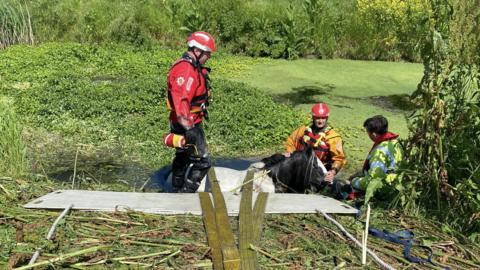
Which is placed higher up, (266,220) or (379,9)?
(379,9)

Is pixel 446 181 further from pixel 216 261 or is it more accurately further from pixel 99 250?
pixel 99 250

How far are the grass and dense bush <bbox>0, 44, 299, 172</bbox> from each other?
35.4 inches

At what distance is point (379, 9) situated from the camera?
549 inches

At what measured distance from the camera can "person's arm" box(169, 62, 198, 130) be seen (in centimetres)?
527

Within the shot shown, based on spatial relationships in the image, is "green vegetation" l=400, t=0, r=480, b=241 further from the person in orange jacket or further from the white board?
the person in orange jacket

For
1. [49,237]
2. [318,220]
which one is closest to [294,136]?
[318,220]

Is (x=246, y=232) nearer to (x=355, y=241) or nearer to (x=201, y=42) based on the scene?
(x=355, y=241)

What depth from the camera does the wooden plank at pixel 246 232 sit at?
296 centimetres

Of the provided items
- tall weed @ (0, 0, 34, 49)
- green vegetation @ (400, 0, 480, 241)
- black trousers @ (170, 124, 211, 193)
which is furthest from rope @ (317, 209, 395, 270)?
tall weed @ (0, 0, 34, 49)

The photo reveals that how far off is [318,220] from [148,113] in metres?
5.56

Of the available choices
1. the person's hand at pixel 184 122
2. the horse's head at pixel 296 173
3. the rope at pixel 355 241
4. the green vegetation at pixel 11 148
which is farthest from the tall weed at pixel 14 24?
the rope at pixel 355 241

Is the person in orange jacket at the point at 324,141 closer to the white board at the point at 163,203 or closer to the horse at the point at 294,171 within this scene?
the horse at the point at 294,171

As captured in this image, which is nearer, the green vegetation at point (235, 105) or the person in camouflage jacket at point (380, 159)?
the green vegetation at point (235, 105)

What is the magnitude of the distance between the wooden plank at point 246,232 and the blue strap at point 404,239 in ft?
2.64
